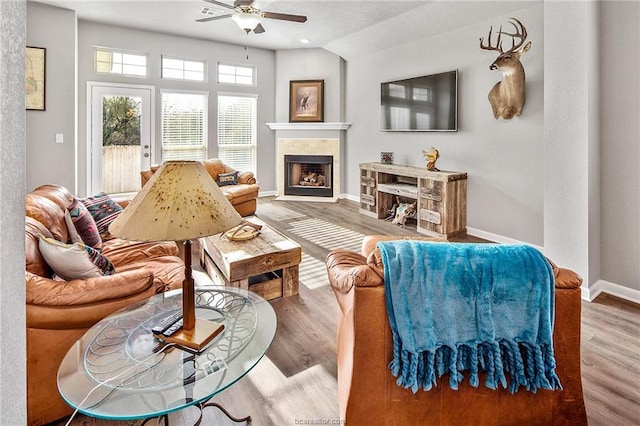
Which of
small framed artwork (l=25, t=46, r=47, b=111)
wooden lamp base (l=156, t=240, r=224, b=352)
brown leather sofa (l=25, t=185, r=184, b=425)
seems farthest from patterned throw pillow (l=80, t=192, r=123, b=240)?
small framed artwork (l=25, t=46, r=47, b=111)

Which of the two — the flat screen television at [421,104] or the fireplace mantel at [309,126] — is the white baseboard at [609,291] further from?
the fireplace mantel at [309,126]

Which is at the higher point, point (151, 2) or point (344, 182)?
point (151, 2)

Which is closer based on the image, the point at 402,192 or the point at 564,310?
the point at 564,310

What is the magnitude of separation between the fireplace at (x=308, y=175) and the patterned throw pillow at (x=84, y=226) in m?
5.07

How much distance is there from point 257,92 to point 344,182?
262 cm

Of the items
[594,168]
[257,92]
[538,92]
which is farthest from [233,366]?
[257,92]

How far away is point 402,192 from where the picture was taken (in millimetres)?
5512

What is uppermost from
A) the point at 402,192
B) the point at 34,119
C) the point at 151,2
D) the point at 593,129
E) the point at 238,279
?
the point at 151,2

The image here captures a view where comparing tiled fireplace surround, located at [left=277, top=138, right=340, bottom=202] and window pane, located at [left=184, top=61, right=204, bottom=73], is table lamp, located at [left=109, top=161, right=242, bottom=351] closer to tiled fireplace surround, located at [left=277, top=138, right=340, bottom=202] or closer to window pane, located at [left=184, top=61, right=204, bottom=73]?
tiled fireplace surround, located at [left=277, top=138, right=340, bottom=202]

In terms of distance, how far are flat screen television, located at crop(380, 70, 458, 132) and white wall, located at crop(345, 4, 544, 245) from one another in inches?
4.4

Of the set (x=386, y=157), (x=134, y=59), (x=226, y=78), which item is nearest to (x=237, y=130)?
(x=226, y=78)

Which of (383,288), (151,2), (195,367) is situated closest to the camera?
(195,367)

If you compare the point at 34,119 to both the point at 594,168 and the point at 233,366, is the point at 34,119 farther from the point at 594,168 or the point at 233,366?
the point at 594,168

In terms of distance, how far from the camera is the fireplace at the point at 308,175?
749 cm
